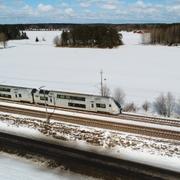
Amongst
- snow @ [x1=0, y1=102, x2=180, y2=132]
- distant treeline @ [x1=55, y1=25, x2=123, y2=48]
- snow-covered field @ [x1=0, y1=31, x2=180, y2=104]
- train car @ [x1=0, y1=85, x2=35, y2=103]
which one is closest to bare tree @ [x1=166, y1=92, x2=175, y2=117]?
snow-covered field @ [x1=0, y1=31, x2=180, y2=104]

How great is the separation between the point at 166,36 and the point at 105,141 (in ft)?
442

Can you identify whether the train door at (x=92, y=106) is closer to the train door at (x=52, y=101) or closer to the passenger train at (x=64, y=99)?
the passenger train at (x=64, y=99)

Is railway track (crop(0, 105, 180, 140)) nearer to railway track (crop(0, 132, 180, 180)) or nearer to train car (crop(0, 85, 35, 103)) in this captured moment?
train car (crop(0, 85, 35, 103))

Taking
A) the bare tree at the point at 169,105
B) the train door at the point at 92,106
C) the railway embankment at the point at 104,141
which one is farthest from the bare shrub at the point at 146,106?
the railway embankment at the point at 104,141

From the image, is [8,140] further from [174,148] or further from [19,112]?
[174,148]

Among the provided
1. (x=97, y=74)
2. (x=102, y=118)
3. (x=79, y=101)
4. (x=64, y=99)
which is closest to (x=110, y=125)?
(x=102, y=118)

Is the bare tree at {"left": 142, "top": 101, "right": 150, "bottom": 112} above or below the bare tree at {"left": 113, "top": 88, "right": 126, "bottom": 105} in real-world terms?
below

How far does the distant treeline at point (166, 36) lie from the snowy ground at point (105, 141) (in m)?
125

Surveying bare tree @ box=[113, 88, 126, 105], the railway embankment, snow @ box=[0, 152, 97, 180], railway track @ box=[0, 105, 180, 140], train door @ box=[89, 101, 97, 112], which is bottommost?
snow @ box=[0, 152, 97, 180]

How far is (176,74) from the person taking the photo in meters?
72.1

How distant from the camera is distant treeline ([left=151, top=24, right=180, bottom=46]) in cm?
15975

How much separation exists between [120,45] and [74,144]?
378 ft

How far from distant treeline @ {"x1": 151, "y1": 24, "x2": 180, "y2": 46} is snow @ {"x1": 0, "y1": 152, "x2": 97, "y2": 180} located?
442 feet

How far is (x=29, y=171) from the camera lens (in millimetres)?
30406
